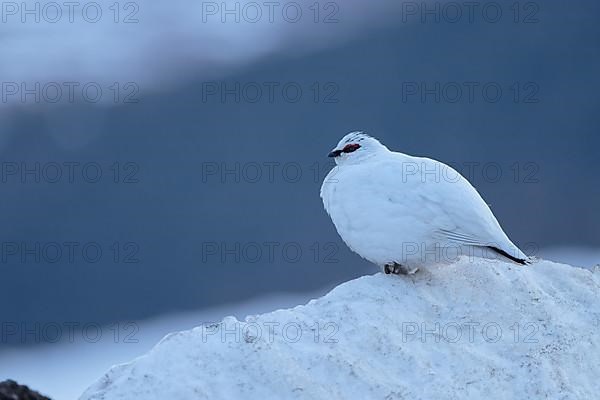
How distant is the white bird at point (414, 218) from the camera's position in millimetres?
4410

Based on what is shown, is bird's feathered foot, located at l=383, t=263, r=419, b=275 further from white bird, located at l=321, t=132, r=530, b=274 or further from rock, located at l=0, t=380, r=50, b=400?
rock, located at l=0, t=380, r=50, b=400

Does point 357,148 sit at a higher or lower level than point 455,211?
higher

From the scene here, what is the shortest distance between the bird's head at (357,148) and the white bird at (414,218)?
0.82 feet

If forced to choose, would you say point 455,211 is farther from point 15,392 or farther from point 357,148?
point 15,392

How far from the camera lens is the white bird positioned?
14.5ft

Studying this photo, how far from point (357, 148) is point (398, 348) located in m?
1.46

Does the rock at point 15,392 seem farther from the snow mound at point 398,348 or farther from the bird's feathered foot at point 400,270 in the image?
the bird's feathered foot at point 400,270

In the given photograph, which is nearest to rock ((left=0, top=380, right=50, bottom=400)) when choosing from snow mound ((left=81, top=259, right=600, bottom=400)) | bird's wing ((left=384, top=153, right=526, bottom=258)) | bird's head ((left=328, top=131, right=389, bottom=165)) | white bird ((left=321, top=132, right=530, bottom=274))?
snow mound ((left=81, top=259, right=600, bottom=400))

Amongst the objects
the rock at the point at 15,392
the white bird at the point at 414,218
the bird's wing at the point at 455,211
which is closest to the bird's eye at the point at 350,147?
the white bird at the point at 414,218

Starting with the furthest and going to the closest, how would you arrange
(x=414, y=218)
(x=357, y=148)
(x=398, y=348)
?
(x=357, y=148)
(x=414, y=218)
(x=398, y=348)

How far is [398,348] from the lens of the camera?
3873 millimetres

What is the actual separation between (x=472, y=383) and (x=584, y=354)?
0.64 m

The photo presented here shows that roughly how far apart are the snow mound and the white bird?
0.14 metres

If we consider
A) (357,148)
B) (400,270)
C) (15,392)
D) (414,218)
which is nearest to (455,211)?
(414,218)
